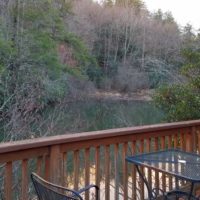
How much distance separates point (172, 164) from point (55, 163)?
854mm

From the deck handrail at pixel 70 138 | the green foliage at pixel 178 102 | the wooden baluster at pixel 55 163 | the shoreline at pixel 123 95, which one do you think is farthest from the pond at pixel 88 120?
the shoreline at pixel 123 95

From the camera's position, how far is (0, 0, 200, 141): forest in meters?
6.18

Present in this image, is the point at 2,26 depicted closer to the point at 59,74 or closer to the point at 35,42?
the point at 35,42

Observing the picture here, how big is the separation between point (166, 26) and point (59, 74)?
16.7 metres

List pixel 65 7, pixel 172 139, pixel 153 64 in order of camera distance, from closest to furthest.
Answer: pixel 172 139 < pixel 65 7 < pixel 153 64

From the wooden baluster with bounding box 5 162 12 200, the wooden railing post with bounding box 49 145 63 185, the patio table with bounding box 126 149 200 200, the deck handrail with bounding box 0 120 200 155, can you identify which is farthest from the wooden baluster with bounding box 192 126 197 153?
the wooden baluster with bounding box 5 162 12 200

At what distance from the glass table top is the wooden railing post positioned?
0.49 meters

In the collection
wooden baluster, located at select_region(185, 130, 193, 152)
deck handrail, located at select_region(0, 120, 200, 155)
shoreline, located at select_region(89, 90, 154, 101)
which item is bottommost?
shoreline, located at select_region(89, 90, 154, 101)

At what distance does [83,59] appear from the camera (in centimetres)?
2167

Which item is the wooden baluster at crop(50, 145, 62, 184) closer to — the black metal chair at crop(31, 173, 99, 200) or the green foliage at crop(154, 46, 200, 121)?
the black metal chair at crop(31, 173, 99, 200)

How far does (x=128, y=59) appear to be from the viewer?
2855 centimetres

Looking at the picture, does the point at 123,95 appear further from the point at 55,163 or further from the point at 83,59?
the point at 55,163

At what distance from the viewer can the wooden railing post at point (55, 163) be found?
232cm

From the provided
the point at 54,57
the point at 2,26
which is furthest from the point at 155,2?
the point at 2,26
